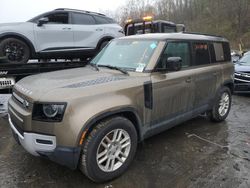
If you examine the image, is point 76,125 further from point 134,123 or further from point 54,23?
point 54,23

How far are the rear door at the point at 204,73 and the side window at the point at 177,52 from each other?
195 mm

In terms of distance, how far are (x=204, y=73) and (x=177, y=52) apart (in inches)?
31.5

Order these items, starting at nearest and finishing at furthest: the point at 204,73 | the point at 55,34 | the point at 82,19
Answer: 1. the point at 204,73
2. the point at 55,34
3. the point at 82,19

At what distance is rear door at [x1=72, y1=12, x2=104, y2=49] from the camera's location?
23.6ft

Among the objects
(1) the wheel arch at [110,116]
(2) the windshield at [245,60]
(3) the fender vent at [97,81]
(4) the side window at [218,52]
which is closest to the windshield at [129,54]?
(3) the fender vent at [97,81]

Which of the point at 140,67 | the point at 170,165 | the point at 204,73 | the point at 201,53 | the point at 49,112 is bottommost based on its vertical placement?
the point at 170,165

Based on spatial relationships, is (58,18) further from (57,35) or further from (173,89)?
(173,89)

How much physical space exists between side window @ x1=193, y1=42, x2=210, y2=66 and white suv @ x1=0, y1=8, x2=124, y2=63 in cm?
357

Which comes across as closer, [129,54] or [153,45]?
[153,45]

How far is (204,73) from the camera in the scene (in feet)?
15.2

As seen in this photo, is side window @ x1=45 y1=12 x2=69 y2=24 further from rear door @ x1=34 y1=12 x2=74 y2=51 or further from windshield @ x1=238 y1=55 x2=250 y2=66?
windshield @ x1=238 y1=55 x2=250 y2=66

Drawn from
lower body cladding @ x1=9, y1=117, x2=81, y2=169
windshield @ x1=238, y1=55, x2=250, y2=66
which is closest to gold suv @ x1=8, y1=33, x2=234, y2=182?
lower body cladding @ x1=9, y1=117, x2=81, y2=169

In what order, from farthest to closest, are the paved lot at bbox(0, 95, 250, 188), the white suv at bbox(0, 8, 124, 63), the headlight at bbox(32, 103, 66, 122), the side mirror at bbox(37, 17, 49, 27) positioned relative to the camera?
the side mirror at bbox(37, 17, 49, 27), the white suv at bbox(0, 8, 124, 63), the paved lot at bbox(0, 95, 250, 188), the headlight at bbox(32, 103, 66, 122)

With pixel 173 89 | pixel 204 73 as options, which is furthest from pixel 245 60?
pixel 173 89
